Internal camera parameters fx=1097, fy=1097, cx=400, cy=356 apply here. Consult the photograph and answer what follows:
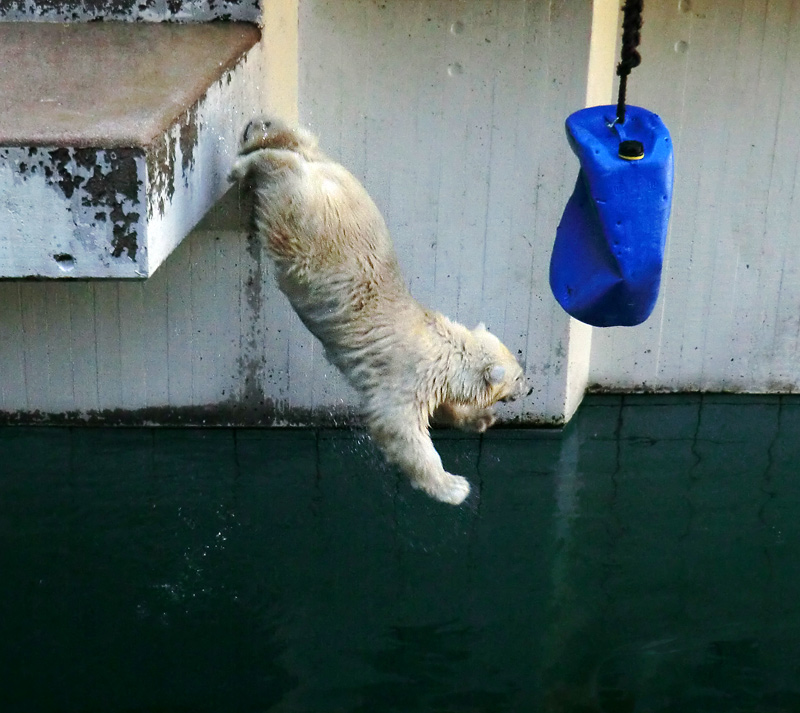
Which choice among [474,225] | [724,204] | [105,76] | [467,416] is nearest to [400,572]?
[467,416]

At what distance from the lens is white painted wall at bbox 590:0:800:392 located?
6.70 m

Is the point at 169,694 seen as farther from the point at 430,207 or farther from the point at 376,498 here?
the point at 430,207

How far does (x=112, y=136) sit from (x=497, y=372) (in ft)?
6.10

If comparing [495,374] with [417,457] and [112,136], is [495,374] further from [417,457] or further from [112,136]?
[112,136]

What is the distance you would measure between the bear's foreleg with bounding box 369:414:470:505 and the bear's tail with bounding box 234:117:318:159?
1.13m

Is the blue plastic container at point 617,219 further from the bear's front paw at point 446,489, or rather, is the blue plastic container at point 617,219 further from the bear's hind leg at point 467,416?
the bear's hind leg at point 467,416

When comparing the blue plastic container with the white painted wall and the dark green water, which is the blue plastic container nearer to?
the dark green water

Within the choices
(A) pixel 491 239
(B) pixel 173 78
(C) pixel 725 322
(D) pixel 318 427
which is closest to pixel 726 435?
(C) pixel 725 322

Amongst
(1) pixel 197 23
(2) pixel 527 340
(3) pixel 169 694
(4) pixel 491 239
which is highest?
(1) pixel 197 23

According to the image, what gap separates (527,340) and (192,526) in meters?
2.33

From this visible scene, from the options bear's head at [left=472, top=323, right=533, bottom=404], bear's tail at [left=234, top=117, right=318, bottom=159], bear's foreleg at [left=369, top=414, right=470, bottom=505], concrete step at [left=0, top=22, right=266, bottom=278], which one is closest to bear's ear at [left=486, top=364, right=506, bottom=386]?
bear's head at [left=472, top=323, right=533, bottom=404]

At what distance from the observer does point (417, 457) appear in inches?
171

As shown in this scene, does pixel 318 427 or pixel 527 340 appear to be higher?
pixel 527 340

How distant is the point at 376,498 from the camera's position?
6.39m
